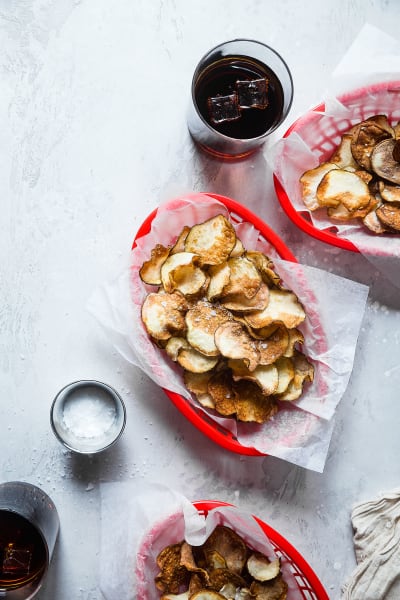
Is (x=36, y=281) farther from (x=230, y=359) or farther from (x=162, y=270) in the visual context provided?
(x=230, y=359)

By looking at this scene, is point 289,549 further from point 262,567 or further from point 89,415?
point 89,415

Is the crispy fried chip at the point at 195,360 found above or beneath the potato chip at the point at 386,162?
beneath

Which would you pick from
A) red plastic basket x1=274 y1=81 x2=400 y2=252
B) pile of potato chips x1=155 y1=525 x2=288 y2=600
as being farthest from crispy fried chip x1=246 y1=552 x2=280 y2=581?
red plastic basket x1=274 y1=81 x2=400 y2=252

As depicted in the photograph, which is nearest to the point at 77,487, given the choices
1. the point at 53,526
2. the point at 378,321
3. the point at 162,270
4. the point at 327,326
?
the point at 53,526

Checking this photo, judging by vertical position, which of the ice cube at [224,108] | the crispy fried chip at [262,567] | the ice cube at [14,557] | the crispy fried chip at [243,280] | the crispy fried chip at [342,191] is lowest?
the crispy fried chip at [262,567]

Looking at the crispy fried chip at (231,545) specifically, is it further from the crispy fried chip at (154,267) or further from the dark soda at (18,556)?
the crispy fried chip at (154,267)

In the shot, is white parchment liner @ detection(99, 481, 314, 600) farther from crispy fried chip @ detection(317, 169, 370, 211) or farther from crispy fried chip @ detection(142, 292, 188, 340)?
crispy fried chip @ detection(317, 169, 370, 211)

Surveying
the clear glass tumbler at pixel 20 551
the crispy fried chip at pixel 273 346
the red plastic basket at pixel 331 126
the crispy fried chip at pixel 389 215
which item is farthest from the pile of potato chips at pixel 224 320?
the clear glass tumbler at pixel 20 551
